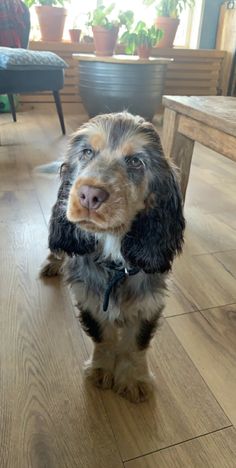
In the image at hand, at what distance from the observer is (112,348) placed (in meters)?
1.22

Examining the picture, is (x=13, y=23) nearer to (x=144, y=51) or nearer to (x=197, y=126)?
(x=144, y=51)

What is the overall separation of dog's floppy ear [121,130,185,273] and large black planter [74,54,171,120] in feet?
9.96

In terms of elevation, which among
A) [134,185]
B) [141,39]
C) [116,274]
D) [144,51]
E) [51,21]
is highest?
[51,21]

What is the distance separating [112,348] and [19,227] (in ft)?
3.23

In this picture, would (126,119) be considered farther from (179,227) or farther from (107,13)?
(107,13)

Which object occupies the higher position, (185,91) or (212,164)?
(185,91)

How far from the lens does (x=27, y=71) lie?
295 centimetres

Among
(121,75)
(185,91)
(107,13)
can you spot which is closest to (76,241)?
(121,75)

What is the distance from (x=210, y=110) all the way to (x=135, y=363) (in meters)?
1.17

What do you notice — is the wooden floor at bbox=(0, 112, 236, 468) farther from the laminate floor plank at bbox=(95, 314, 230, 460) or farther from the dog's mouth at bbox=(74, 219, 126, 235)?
the dog's mouth at bbox=(74, 219, 126, 235)

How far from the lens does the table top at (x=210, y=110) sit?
155cm

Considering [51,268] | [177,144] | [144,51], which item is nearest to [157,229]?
[51,268]

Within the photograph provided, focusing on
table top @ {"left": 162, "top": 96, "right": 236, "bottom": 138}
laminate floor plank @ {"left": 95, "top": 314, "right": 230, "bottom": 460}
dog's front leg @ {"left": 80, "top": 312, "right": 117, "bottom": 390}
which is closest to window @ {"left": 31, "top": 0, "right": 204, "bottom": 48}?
table top @ {"left": 162, "top": 96, "right": 236, "bottom": 138}

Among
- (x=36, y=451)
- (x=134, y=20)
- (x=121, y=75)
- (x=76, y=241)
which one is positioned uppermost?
(x=134, y=20)
